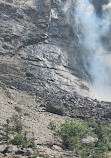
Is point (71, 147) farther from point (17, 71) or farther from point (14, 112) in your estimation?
point (17, 71)

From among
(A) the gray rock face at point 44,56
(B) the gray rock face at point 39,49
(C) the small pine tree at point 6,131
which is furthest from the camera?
(B) the gray rock face at point 39,49

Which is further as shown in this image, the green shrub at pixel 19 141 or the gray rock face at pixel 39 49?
the gray rock face at pixel 39 49

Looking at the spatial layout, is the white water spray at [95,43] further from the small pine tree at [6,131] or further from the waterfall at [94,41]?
the small pine tree at [6,131]

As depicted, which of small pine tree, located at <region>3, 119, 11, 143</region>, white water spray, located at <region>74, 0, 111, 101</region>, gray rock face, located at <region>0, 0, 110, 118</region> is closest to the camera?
small pine tree, located at <region>3, 119, 11, 143</region>

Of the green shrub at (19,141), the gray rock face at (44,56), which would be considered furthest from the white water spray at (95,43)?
the green shrub at (19,141)

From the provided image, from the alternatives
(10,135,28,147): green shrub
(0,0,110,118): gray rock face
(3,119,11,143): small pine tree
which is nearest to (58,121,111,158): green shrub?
(10,135,28,147): green shrub

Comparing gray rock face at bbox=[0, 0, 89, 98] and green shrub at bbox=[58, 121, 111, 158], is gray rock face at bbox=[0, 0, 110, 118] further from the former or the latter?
green shrub at bbox=[58, 121, 111, 158]

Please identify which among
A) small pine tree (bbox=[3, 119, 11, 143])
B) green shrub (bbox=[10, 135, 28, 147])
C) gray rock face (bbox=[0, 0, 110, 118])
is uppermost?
gray rock face (bbox=[0, 0, 110, 118])

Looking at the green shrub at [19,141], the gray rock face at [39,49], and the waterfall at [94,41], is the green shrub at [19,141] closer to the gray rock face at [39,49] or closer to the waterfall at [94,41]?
the gray rock face at [39,49]

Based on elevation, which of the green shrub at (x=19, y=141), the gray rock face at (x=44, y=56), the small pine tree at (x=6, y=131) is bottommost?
the green shrub at (x=19, y=141)

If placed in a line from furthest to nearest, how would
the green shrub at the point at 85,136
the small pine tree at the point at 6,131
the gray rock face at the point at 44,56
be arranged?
the gray rock face at the point at 44,56, the green shrub at the point at 85,136, the small pine tree at the point at 6,131

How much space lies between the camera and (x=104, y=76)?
93.9m

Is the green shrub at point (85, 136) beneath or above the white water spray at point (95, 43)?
beneath

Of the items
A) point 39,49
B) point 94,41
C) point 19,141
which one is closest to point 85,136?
point 19,141
